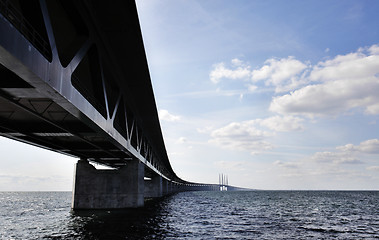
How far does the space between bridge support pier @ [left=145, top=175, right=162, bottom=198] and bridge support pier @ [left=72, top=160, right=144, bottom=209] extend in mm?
37946

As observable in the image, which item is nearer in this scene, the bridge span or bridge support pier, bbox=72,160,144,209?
the bridge span

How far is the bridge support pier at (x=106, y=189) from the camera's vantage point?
3241 cm

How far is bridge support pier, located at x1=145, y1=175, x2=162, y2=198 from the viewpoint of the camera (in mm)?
70312

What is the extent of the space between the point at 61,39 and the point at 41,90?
5.34 metres

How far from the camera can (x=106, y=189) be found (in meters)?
32.6

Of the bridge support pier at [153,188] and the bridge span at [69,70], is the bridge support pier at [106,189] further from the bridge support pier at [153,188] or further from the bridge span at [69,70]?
the bridge support pier at [153,188]

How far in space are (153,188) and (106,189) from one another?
1541 inches

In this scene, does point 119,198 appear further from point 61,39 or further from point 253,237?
point 61,39

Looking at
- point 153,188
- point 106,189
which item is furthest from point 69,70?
point 153,188

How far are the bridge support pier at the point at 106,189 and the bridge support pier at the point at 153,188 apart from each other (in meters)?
37.9

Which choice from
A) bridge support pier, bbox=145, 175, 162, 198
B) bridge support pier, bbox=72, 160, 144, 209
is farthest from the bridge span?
bridge support pier, bbox=145, 175, 162, 198

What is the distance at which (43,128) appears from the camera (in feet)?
62.1

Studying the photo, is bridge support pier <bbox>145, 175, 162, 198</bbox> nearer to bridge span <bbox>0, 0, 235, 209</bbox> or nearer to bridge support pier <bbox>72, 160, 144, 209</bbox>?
bridge support pier <bbox>72, 160, 144, 209</bbox>

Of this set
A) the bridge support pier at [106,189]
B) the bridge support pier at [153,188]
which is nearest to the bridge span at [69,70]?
the bridge support pier at [106,189]
